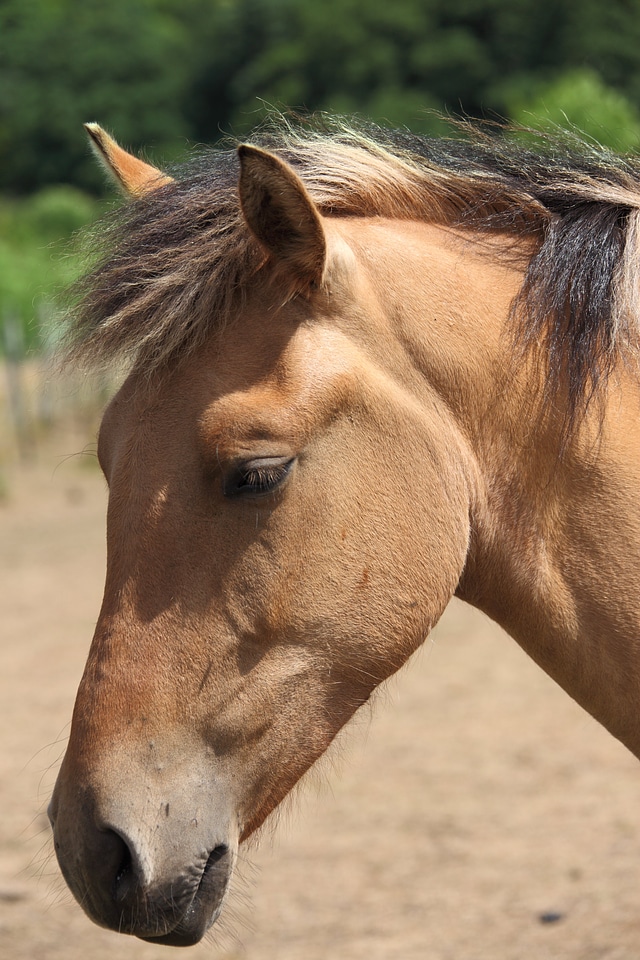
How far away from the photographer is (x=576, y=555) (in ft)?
6.30

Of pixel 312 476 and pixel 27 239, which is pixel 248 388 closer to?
pixel 312 476

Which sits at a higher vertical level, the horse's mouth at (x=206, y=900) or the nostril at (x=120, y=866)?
the nostril at (x=120, y=866)

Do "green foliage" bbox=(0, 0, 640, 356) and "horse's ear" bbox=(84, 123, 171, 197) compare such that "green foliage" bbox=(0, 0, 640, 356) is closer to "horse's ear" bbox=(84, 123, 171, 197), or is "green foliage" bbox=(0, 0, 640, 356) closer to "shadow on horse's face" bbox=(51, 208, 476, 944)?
"horse's ear" bbox=(84, 123, 171, 197)

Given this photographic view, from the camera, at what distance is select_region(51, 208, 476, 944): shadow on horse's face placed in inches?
68.4

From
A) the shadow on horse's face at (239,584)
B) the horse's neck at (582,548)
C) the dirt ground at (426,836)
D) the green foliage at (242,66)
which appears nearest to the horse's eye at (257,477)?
the shadow on horse's face at (239,584)

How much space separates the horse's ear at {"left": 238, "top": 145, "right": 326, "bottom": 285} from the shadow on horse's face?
66 millimetres

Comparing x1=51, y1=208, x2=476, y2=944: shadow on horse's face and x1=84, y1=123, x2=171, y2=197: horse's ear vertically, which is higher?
x1=84, y1=123, x2=171, y2=197: horse's ear

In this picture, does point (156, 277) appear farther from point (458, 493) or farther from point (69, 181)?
point (69, 181)

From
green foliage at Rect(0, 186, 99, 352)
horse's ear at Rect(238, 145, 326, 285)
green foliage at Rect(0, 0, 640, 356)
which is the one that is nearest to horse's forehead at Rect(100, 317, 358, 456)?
horse's ear at Rect(238, 145, 326, 285)

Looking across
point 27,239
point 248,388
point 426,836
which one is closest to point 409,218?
point 248,388

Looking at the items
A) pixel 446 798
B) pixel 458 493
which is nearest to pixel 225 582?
pixel 458 493

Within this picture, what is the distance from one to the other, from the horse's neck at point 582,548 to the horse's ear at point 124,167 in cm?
105

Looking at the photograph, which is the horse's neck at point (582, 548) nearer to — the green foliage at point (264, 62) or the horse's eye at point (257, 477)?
the horse's eye at point (257, 477)

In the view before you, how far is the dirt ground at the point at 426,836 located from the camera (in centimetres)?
396
